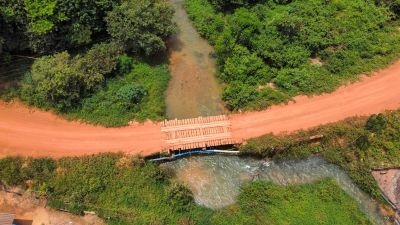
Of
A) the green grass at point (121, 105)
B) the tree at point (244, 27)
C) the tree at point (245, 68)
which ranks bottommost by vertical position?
the green grass at point (121, 105)

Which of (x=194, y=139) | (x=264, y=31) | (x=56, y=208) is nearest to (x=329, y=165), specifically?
(x=194, y=139)

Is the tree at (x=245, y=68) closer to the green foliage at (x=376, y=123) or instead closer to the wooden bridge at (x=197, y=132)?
the wooden bridge at (x=197, y=132)

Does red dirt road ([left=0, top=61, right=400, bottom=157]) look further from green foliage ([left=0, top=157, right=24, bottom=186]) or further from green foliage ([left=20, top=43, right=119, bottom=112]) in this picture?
green foliage ([left=20, top=43, right=119, bottom=112])

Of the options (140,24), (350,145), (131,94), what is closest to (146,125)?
(131,94)

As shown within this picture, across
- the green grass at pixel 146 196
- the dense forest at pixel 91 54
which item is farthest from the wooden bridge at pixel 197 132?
the green grass at pixel 146 196

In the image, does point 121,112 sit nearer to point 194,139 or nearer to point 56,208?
point 194,139

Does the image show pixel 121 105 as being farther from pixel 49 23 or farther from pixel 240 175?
pixel 240 175
